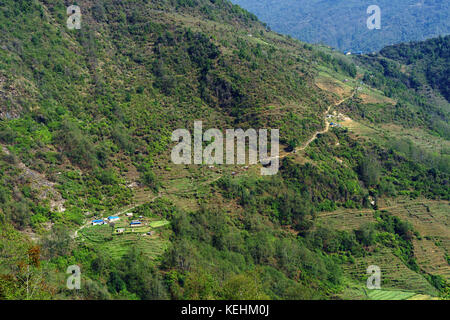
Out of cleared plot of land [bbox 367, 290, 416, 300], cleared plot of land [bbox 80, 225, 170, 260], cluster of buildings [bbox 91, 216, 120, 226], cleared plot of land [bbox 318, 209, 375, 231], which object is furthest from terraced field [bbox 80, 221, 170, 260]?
cleared plot of land [bbox 367, 290, 416, 300]

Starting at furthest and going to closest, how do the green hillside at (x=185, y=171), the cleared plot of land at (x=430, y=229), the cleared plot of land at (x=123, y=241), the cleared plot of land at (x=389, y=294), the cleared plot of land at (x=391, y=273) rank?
the cleared plot of land at (x=430, y=229)
the cleared plot of land at (x=391, y=273)
the cleared plot of land at (x=389, y=294)
the cleared plot of land at (x=123, y=241)
the green hillside at (x=185, y=171)

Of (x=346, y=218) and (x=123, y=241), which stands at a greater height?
(x=346, y=218)

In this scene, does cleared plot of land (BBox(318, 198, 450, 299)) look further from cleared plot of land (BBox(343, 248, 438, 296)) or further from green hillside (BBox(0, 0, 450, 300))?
green hillside (BBox(0, 0, 450, 300))

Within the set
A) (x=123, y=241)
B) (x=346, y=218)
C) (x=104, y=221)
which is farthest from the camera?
(x=346, y=218)

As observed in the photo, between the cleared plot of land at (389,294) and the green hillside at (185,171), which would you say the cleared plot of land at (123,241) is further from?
the cleared plot of land at (389,294)

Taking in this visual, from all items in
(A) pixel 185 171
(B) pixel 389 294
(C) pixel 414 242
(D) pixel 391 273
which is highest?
(A) pixel 185 171

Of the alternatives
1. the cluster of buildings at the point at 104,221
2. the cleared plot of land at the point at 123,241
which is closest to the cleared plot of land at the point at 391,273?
the cleared plot of land at the point at 123,241

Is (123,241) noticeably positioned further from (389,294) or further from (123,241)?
(389,294)

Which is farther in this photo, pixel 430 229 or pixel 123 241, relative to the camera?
pixel 430 229

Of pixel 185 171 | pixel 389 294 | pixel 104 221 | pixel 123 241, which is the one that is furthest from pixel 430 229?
pixel 104 221
